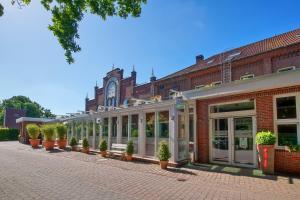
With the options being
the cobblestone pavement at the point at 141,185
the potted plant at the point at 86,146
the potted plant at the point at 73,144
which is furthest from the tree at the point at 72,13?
the potted plant at the point at 73,144

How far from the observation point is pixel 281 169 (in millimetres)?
9656

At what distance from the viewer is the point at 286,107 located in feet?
32.2

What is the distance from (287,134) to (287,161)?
1.03 metres

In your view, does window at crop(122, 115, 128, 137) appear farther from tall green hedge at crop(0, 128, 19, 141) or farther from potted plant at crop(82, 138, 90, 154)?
tall green hedge at crop(0, 128, 19, 141)

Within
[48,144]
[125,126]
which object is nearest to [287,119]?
[125,126]

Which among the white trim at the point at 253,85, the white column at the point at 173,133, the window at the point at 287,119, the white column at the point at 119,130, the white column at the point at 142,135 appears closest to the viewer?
the white trim at the point at 253,85

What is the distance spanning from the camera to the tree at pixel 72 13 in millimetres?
5903

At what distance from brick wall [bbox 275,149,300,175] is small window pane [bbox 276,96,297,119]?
1.38 meters

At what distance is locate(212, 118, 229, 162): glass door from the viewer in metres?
11.7

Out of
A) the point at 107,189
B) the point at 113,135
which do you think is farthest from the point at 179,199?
the point at 113,135

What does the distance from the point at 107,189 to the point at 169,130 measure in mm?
5850

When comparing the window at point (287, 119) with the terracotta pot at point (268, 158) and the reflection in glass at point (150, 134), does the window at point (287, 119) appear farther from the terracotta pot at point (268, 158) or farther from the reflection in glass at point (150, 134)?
the reflection in glass at point (150, 134)

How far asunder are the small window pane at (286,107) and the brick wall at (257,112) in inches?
10.9

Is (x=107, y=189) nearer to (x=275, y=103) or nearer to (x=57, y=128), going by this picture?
(x=275, y=103)
